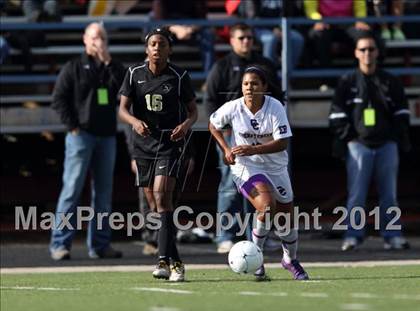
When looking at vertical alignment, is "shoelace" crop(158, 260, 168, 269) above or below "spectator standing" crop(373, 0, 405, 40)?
below

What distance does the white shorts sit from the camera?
12523 millimetres

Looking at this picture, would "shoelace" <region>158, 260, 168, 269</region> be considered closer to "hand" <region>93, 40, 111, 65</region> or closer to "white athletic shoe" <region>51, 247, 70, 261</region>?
"white athletic shoe" <region>51, 247, 70, 261</region>

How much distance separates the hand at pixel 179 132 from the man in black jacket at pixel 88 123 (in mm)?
3024

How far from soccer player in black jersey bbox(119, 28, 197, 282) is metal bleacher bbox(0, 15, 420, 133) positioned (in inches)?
158

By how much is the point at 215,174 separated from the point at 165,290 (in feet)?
27.2

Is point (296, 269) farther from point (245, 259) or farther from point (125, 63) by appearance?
point (125, 63)

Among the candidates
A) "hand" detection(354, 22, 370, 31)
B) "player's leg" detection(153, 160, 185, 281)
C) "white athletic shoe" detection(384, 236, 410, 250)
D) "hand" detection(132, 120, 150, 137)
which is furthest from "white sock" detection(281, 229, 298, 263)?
"hand" detection(354, 22, 370, 31)

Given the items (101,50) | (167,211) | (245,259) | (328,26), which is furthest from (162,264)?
(328,26)

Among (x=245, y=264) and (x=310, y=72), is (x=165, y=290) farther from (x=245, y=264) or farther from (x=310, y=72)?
(x=310, y=72)

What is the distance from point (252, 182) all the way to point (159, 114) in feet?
3.73

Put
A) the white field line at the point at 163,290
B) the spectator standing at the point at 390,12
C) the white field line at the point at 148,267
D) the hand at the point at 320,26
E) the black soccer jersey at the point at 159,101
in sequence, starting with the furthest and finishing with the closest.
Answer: the spectator standing at the point at 390,12 < the hand at the point at 320,26 < the white field line at the point at 148,267 < the black soccer jersey at the point at 159,101 < the white field line at the point at 163,290

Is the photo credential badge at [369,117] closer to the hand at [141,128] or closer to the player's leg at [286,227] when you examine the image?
the player's leg at [286,227]

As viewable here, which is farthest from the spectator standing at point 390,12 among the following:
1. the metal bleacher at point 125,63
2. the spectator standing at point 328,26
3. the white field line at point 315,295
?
the white field line at point 315,295

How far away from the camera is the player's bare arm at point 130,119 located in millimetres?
12547
